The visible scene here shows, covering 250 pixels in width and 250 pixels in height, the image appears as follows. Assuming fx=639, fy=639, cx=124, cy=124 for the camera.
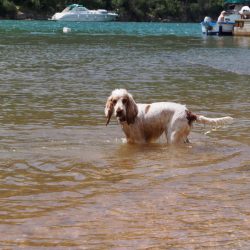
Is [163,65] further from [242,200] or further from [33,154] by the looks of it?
[242,200]

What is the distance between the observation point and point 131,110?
8969mm

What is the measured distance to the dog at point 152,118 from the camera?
351 inches

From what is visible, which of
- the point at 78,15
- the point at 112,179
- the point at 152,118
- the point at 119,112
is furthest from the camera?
the point at 78,15

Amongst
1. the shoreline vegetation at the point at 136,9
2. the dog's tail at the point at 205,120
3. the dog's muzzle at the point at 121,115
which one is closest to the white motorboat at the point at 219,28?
the dog's tail at the point at 205,120

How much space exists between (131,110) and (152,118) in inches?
13.5

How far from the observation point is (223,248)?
16.1ft

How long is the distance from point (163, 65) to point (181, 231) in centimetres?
1993

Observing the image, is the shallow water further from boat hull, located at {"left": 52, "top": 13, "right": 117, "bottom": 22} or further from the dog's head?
boat hull, located at {"left": 52, "top": 13, "right": 117, "bottom": 22}

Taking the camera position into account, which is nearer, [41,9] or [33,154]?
[33,154]

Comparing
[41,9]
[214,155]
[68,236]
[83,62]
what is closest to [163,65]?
[83,62]

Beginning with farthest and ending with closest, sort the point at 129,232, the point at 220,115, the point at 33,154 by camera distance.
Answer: the point at 220,115, the point at 33,154, the point at 129,232

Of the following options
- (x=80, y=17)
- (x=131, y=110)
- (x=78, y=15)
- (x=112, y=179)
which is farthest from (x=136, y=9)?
(x=112, y=179)

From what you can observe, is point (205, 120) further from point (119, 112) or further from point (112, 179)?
point (112, 179)

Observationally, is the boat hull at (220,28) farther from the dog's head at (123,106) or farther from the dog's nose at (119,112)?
the dog's nose at (119,112)
